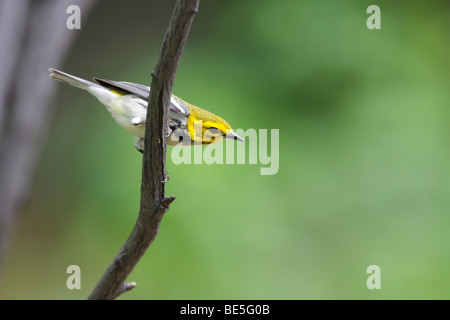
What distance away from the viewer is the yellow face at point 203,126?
4.60 feet

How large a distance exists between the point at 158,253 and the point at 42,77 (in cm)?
108

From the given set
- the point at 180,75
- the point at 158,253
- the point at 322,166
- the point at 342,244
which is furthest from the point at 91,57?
the point at 342,244

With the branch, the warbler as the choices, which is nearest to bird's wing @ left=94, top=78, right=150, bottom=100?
the warbler

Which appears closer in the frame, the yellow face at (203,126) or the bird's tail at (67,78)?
the yellow face at (203,126)

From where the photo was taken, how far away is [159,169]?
1.10m

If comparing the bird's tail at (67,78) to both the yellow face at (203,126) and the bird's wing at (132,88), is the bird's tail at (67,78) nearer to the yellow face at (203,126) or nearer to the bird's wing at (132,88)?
the bird's wing at (132,88)

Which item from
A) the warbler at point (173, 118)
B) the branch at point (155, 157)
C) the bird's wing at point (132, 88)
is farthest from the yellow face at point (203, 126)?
the branch at point (155, 157)

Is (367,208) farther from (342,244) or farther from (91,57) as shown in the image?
(91,57)

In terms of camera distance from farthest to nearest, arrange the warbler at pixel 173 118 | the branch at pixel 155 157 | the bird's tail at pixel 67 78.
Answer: the bird's tail at pixel 67 78 < the warbler at pixel 173 118 < the branch at pixel 155 157

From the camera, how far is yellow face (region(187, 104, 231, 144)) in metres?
1.40

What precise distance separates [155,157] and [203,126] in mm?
351

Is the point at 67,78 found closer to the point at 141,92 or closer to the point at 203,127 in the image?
the point at 141,92

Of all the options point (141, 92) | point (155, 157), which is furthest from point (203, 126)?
point (155, 157)

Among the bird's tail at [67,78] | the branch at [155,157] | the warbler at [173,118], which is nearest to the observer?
the branch at [155,157]
